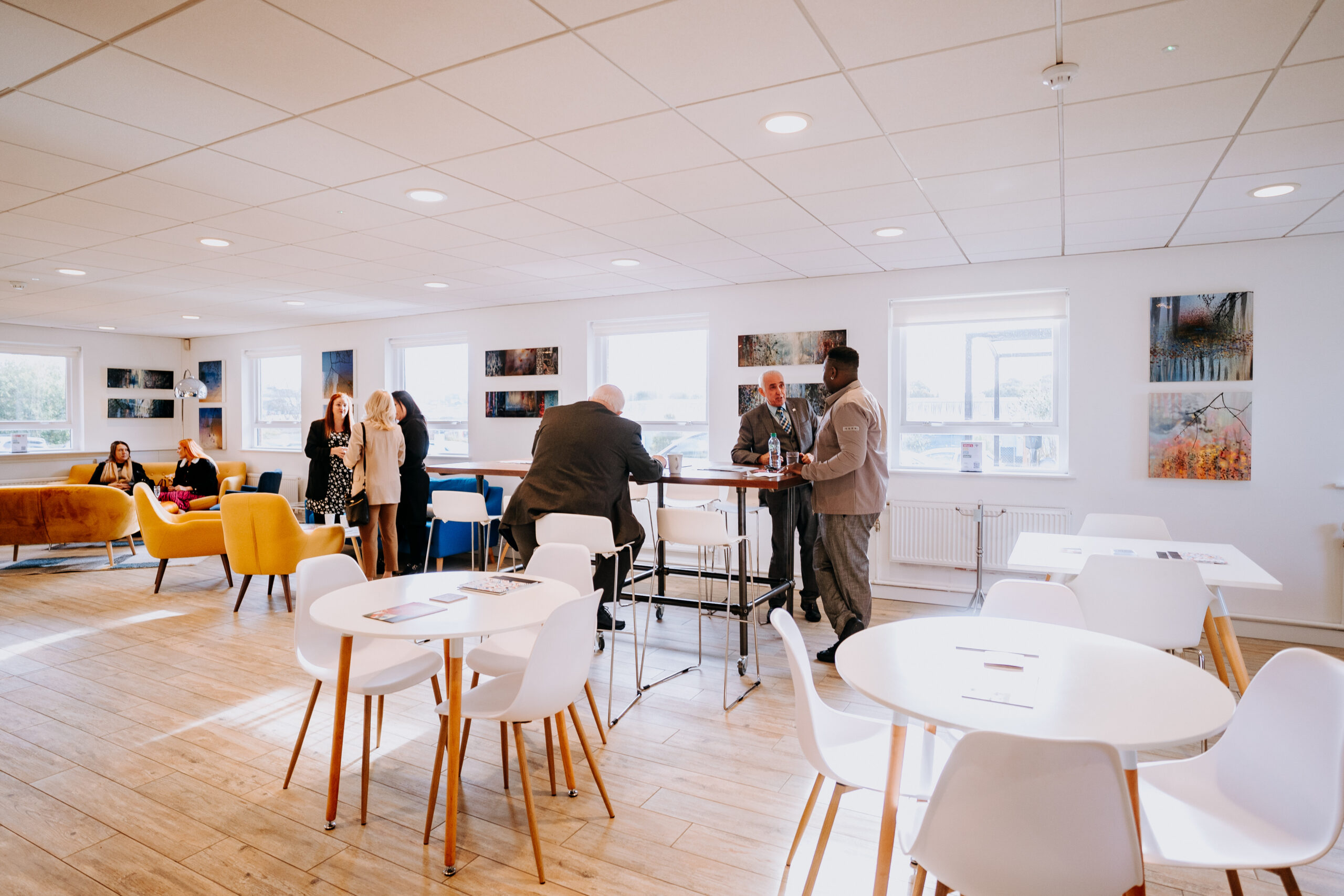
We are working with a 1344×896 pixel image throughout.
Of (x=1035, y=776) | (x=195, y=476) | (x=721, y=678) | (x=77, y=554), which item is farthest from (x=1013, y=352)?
(x=77, y=554)

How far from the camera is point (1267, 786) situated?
1.74 m

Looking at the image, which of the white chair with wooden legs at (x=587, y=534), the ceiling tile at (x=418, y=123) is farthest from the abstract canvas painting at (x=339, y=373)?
the ceiling tile at (x=418, y=123)

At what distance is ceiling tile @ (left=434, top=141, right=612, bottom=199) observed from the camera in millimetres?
3314

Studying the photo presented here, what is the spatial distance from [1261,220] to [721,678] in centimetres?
413

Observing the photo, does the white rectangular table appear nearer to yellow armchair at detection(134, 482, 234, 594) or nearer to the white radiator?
the white radiator

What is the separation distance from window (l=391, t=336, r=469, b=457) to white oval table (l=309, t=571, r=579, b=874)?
5.60m

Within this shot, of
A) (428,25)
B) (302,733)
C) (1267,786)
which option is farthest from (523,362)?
(1267,786)

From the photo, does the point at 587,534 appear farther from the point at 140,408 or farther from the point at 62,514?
the point at 140,408

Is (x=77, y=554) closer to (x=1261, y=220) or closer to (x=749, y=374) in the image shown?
(x=749, y=374)

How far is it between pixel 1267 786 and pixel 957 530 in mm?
4099

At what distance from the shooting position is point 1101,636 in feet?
7.18

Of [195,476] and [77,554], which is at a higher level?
[195,476]

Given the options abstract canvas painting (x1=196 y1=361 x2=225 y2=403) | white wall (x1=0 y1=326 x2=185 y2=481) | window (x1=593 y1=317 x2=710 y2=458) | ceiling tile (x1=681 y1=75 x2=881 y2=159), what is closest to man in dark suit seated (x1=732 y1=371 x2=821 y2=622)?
window (x1=593 y1=317 x2=710 y2=458)

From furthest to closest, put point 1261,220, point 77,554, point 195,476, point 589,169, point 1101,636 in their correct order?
point 195,476, point 77,554, point 1261,220, point 589,169, point 1101,636
